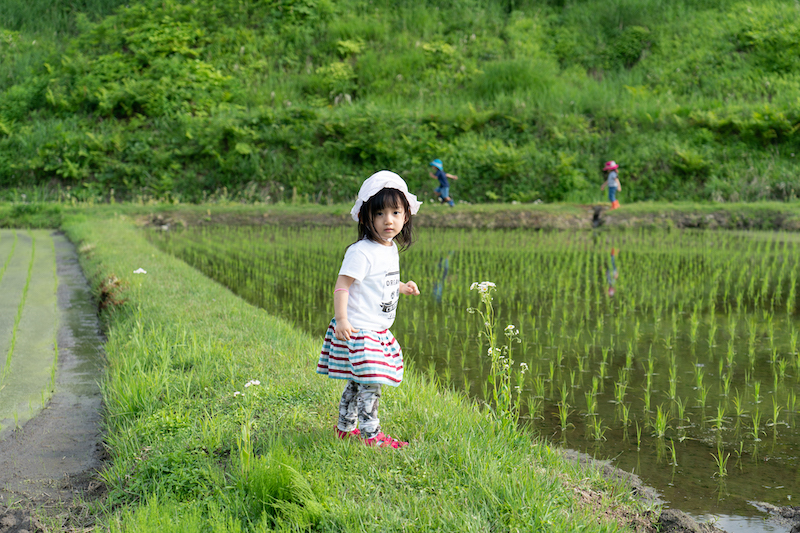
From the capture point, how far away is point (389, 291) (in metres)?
2.84

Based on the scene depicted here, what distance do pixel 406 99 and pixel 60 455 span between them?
17723 millimetres

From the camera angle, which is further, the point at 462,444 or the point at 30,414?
the point at 30,414

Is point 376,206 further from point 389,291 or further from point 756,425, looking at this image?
point 756,425

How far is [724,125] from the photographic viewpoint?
17141 millimetres

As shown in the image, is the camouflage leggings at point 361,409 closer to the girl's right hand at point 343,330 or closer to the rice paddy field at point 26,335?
the girl's right hand at point 343,330

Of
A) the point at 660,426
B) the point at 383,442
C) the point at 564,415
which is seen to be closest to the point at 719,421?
the point at 660,426

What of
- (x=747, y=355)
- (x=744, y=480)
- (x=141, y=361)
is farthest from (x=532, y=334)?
(x=141, y=361)

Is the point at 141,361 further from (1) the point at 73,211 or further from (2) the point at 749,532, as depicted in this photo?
(1) the point at 73,211

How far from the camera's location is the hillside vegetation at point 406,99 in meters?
17.1

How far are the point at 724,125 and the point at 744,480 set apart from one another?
16316 mm

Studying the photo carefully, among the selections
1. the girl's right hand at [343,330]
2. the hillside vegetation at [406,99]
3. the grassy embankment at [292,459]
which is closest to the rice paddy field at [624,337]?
the grassy embankment at [292,459]

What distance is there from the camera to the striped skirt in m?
2.68

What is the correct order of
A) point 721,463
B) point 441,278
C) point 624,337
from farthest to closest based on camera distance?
point 441,278
point 624,337
point 721,463

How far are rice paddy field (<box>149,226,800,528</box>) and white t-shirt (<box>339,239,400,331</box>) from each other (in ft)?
1.18
